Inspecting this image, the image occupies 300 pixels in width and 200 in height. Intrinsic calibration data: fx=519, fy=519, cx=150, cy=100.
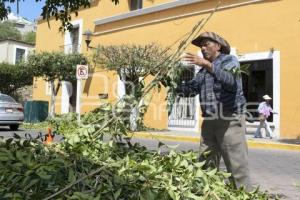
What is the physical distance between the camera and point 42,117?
2584 cm

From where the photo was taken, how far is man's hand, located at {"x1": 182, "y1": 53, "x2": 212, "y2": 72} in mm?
4321

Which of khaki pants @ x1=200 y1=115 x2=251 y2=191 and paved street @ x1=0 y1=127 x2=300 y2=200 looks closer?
khaki pants @ x1=200 y1=115 x2=251 y2=191

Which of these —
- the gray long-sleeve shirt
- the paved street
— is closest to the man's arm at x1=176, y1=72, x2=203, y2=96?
the gray long-sleeve shirt

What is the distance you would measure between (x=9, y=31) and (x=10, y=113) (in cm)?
6105

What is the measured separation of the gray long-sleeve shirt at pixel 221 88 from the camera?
15.1ft

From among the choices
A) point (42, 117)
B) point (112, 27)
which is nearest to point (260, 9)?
point (112, 27)

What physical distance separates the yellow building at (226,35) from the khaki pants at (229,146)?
906cm

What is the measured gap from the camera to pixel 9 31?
77000 mm

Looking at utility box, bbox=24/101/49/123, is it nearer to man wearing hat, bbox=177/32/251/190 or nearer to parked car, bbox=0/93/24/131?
parked car, bbox=0/93/24/131

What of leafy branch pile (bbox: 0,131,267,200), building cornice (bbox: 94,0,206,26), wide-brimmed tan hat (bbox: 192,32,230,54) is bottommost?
leafy branch pile (bbox: 0,131,267,200)

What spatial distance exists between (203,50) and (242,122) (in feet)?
2.55

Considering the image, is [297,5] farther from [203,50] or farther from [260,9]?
[203,50]

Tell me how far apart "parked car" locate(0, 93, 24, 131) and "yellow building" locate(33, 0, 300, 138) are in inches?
160

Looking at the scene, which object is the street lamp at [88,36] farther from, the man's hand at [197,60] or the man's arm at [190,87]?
the man's hand at [197,60]
